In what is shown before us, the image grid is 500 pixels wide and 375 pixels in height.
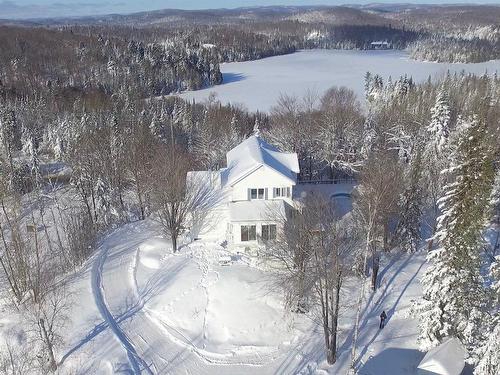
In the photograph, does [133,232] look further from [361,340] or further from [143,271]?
[361,340]

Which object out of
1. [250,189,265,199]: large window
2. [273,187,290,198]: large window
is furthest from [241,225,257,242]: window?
[273,187,290,198]: large window

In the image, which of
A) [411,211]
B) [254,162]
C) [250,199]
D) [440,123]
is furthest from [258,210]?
[440,123]

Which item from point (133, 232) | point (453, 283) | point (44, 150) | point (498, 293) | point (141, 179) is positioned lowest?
point (44, 150)

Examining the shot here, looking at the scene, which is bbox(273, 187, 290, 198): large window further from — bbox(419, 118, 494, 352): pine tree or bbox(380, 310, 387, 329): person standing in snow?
bbox(419, 118, 494, 352): pine tree

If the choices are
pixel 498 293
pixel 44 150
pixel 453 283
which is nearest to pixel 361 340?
pixel 453 283

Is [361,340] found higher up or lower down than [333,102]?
lower down

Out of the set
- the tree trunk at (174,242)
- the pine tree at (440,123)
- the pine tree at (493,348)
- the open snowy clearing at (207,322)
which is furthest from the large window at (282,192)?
the pine tree at (440,123)

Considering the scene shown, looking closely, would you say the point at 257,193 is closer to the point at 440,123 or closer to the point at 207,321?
the point at 207,321
